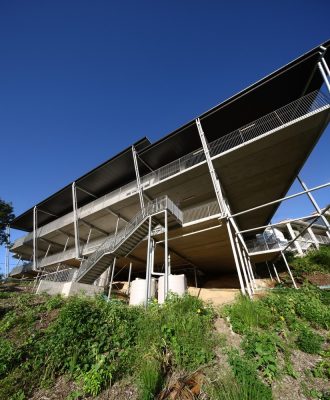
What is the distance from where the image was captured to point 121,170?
19.7m

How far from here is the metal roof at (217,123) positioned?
1138 cm

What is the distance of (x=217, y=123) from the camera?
1477cm

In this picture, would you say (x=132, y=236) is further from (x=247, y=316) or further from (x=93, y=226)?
(x=93, y=226)

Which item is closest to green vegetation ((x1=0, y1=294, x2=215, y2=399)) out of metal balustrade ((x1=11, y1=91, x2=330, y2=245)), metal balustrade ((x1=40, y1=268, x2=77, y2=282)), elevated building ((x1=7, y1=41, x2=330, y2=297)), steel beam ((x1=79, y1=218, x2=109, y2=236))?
elevated building ((x1=7, y1=41, x2=330, y2=297))

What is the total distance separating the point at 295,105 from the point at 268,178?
4.42 m

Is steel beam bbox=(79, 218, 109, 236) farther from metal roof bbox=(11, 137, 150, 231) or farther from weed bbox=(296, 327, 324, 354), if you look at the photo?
weed bbox=(296, 327, 324, 354)

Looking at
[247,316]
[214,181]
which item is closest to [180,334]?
[247,316]

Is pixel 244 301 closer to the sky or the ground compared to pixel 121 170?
closer to the ground

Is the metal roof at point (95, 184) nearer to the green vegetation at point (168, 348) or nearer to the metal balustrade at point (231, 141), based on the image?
the metal balustrade at point (231, 141)

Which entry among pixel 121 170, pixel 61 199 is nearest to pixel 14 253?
pixel 61 199

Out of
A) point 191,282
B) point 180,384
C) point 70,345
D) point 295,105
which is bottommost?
point 180,384

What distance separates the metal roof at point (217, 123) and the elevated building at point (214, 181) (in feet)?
0.21

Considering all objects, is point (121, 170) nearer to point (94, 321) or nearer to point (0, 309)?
point (0, 309)

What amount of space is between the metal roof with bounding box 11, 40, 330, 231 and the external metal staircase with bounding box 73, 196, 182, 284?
19.4ft
